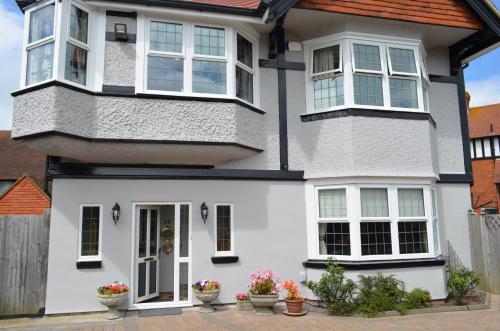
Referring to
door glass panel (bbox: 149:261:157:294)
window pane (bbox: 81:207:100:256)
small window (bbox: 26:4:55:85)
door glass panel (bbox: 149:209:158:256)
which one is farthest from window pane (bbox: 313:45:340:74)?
window pane (bbox: 81:207:100:256)

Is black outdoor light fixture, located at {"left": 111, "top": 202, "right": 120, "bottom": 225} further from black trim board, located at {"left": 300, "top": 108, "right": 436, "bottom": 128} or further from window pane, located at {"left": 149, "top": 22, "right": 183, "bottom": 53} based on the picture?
black trim board, located at {"left": 300, "top": 108, "right": 436, "bottom": 128}

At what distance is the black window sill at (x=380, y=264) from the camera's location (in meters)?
8.70

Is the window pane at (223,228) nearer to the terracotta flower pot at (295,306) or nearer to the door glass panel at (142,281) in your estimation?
the door glass panel at (142,281)

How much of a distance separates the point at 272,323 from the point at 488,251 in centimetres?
656

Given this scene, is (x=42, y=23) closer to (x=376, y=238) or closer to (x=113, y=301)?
(x=113, y=301)

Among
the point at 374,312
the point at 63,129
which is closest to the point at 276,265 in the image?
the point at 374,312

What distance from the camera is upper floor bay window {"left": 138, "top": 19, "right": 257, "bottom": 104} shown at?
8492mm

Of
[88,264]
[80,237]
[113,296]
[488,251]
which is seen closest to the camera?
[113,296]

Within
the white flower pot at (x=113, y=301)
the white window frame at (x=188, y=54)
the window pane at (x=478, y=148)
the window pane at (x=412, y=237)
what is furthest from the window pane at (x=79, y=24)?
the window pane at (x=478, y=148)

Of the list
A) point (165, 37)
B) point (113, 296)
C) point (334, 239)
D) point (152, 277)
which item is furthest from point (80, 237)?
point (334, 239)

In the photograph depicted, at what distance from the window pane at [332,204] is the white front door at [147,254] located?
3.94m

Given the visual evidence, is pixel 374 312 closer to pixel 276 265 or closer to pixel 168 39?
pixel 276 265

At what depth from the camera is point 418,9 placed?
961 centimetres

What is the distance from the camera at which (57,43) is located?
7.59 meters
